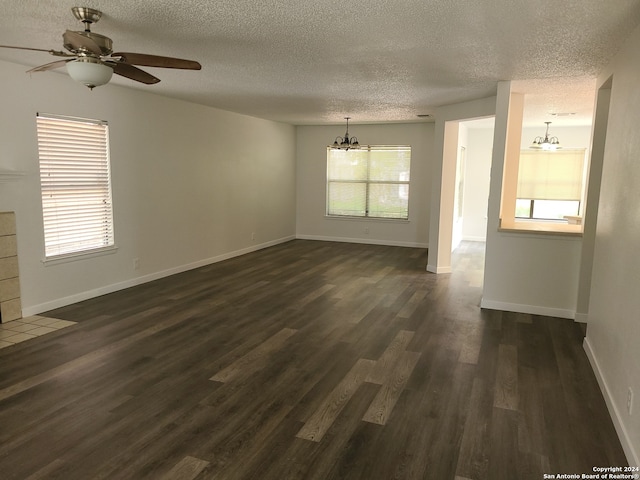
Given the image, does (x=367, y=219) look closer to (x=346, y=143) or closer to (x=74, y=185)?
(x=346, y=143)

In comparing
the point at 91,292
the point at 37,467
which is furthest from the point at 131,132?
the point at 37,467

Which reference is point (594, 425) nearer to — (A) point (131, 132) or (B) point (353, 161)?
(A) point (131, 132)

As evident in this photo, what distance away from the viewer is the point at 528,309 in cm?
490

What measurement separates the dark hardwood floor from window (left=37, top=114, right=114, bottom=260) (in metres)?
0.75

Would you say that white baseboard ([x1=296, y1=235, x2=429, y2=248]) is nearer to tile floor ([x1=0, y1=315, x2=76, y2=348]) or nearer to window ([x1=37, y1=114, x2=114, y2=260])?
window ([x1=37, y1=114, x2=114, y2=260])

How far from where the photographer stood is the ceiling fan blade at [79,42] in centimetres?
246

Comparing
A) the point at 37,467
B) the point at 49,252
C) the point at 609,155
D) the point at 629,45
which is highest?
the point at 629,45

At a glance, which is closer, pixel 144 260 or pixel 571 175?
pixel 144 260

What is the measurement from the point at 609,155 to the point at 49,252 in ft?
17.5

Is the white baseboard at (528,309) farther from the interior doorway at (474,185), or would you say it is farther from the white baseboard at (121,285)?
the interior doorway at (474,185)

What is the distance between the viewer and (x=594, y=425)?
105 inches

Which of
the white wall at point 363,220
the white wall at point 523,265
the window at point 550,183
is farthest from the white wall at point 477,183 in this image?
the white wall at point 523,265

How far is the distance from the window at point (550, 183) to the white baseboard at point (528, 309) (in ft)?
16.3

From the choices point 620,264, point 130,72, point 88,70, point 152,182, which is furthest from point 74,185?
point 620,264
